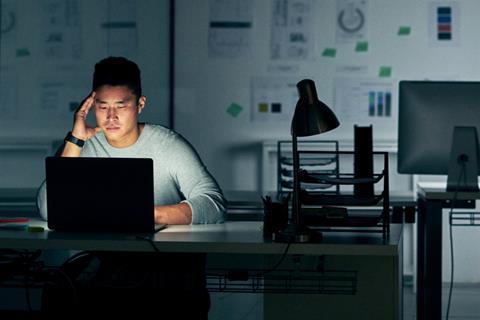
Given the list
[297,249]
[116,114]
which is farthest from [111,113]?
[297,249]

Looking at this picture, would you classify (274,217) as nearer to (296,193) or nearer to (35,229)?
(296,193)

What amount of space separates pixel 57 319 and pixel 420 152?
5.94ft

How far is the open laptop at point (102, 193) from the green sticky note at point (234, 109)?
3.20 m

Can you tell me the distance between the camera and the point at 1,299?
3545 mm

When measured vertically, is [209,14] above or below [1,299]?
above

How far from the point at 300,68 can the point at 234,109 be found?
489 mm

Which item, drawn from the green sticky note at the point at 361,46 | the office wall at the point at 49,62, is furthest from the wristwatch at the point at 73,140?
the green sticky note at the point at 361,46

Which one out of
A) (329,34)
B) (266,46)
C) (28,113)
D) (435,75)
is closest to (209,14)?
(266,46)

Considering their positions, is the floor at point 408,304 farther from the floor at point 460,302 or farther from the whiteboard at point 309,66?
the whiteboard at point 309,66

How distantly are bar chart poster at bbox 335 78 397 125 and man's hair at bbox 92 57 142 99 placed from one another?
2.57 meters

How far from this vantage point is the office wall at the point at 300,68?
5707mm

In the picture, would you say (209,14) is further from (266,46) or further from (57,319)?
(57,319)

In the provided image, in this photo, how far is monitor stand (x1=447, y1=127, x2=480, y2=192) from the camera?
3.82 metres

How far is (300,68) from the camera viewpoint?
5.80 meters
